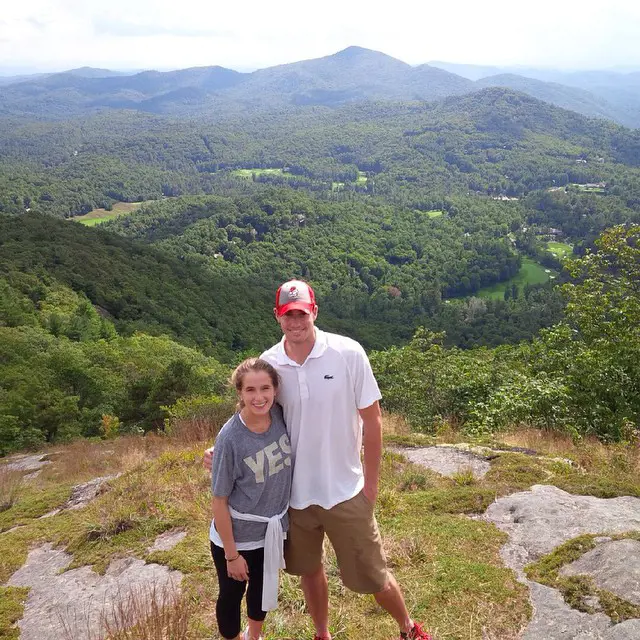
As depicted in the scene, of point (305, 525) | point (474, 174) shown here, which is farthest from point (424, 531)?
point (474, 174)

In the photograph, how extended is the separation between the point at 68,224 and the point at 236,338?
105ft

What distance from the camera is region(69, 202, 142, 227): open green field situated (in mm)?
134875

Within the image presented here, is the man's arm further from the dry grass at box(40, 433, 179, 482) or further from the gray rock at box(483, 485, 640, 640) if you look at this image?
the dry grass at box(40, 433, 179, 482)

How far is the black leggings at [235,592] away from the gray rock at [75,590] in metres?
0.61

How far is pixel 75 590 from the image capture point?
4039 mm

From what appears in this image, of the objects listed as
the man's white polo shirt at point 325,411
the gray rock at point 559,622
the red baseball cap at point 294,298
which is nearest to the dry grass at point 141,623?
the man's white polo shirt at point 325,411

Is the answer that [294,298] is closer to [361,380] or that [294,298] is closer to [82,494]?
[361,380]

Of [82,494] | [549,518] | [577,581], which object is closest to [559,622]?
[577,581]

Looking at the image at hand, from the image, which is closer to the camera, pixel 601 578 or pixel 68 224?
pixel 601 578

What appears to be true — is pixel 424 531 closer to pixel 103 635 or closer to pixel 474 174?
pixel 103 635

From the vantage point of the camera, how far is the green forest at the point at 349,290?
921 cm

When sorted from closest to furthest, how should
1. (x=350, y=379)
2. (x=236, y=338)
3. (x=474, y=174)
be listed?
1. (x=350, y=379)
2. (x=236, y=338)
3. (x=474, y=174)

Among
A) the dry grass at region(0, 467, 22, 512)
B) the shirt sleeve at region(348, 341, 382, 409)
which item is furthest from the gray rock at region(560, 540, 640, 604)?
the dry grass at region(0, 467, 22, 512)

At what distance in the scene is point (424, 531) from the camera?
169 inches
